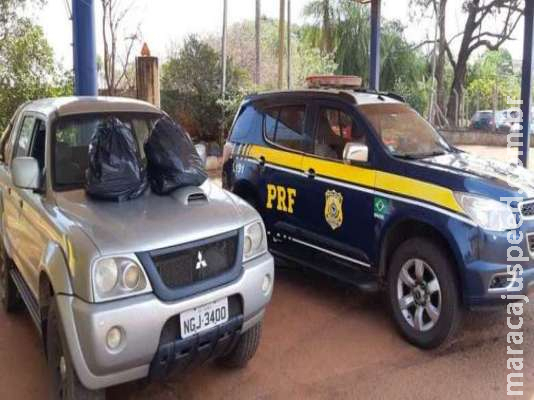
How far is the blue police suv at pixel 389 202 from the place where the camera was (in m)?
4.00

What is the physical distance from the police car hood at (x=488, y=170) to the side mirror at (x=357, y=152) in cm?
46

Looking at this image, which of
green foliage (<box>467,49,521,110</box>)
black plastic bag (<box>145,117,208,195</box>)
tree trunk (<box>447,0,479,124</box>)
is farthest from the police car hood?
tree trunk (<box>447,0,479,124</box>)

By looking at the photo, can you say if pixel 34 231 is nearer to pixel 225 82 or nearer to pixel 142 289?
pixel 142 289

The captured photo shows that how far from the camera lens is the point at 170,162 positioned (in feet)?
12.5

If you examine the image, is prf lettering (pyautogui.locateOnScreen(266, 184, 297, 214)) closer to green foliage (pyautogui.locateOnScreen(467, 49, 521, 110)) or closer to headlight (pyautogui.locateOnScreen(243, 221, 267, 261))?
headlight (pyautogui.locateOnScreen(243, 221, 267, 261))

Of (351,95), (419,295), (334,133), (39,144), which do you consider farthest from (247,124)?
(419,295)

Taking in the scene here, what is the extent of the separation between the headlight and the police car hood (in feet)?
5.27

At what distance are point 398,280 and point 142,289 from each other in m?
2.28

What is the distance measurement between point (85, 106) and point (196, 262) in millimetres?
1702

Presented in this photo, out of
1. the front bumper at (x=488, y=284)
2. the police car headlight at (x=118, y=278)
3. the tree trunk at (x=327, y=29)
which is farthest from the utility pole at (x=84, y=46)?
the tree trunk at (x=327, y=29)

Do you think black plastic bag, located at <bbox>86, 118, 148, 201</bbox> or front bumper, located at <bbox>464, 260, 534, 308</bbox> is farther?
front bumper, located at <bbox>464, 260, 534, 308</bbox>

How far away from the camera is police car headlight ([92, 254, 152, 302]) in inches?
113

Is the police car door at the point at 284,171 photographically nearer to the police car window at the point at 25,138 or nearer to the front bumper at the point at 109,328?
the police car window at the point at 25,138

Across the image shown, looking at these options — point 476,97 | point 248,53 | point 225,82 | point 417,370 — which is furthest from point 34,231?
point 476,97
